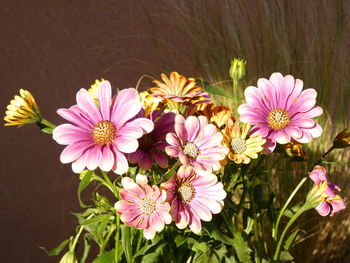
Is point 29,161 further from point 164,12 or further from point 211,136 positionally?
point 211,136

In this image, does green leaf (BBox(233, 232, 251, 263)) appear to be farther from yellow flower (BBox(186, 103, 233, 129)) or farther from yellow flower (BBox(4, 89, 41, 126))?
yellow flower (BBox(4, 89, 41, 126))

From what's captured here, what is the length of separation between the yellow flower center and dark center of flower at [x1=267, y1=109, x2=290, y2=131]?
17cm

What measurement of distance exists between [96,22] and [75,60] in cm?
10

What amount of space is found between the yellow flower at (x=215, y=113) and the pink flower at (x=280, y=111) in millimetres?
38

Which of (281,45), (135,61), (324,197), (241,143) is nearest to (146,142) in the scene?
(241,143)

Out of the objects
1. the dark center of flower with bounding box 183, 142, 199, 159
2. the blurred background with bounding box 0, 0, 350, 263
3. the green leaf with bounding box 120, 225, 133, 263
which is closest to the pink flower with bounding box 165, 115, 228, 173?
the dark center of flower with bounding box 183, 142, 199, 159

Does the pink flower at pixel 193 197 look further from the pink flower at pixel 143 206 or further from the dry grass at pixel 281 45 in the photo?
the dry grass at pixel 281 45

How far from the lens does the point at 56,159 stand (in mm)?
1151

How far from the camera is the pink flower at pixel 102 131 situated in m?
0.49

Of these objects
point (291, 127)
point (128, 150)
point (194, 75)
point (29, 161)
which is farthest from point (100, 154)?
point (29, 161)

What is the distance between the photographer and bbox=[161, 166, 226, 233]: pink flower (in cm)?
52

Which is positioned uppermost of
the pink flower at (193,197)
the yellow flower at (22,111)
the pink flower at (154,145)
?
the yellow flower at (22,111)

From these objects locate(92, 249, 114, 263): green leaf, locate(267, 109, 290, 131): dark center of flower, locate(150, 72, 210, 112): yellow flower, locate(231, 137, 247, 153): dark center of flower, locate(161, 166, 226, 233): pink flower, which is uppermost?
locate(150, 72, 210, 112): yellow flower

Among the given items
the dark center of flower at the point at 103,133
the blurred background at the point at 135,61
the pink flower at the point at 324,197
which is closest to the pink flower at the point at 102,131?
the dark center of flower at the point at 103,133
